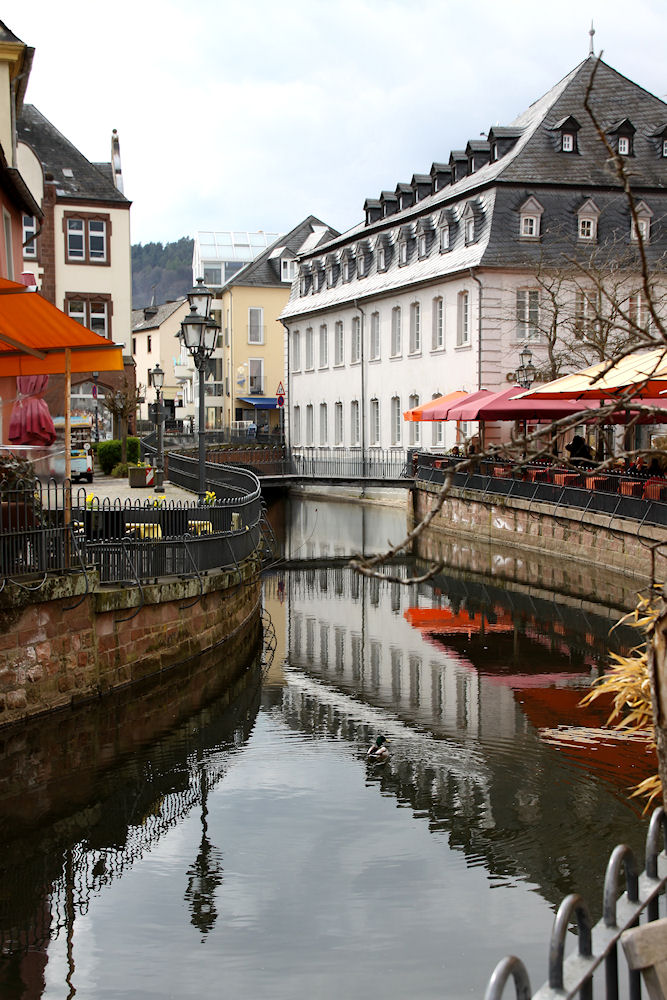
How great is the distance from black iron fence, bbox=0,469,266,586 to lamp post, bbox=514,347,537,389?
16.1 metres

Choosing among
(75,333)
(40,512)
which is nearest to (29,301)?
(75,333)

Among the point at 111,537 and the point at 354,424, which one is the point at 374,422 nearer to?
the point at 354,424

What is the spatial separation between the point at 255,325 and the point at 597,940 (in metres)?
68.4

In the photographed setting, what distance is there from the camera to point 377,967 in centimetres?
726

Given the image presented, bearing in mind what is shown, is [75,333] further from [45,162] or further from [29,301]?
[45,162]

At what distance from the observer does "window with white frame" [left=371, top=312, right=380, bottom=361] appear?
4953 centimetres

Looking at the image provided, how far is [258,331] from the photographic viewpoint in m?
71.4

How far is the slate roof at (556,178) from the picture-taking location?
38.9m

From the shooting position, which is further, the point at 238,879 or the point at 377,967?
the point at 238,879

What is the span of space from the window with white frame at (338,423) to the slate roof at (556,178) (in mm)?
10450

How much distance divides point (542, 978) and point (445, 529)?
26267mm

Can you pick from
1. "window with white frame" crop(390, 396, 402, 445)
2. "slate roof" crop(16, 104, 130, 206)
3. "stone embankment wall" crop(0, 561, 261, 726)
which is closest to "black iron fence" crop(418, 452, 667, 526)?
"stone embankment wall" crop(0, 561, 261, 726)

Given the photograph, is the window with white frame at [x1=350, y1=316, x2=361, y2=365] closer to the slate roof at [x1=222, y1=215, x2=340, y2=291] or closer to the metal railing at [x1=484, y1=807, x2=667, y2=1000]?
the slate roof at [x1=222, y1=215, x2=340, y2=291]

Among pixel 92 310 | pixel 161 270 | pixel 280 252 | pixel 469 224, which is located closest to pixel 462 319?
pixel 469 224
